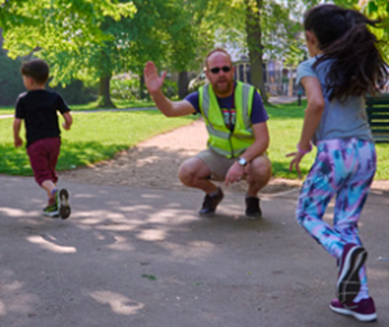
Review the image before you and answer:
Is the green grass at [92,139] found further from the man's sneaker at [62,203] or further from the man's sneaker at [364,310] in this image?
the man's sneaker at [364,310]

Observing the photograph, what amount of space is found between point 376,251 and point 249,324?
6.18ft

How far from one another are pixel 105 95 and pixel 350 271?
93.1 feet

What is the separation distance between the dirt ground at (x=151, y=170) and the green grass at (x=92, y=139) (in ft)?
1.01

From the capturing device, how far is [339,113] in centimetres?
345

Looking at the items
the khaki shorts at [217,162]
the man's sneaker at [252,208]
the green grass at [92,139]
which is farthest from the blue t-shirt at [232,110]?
the green grass at [92,139]

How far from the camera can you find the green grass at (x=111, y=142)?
9.45 metres

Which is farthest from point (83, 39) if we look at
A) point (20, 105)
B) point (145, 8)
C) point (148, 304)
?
point (145, 8)

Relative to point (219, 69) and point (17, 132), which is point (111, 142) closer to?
point (17, 132)

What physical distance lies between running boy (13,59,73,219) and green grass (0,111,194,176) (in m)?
2.92

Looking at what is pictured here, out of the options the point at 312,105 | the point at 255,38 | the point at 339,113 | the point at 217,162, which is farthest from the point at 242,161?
A: the point at 255,38

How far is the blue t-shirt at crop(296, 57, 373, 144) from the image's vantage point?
342cm

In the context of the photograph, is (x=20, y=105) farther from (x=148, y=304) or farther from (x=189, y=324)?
(x=189, y=324)

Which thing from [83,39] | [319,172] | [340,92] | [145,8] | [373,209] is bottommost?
[373,209]

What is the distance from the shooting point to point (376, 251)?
15.9 feet
